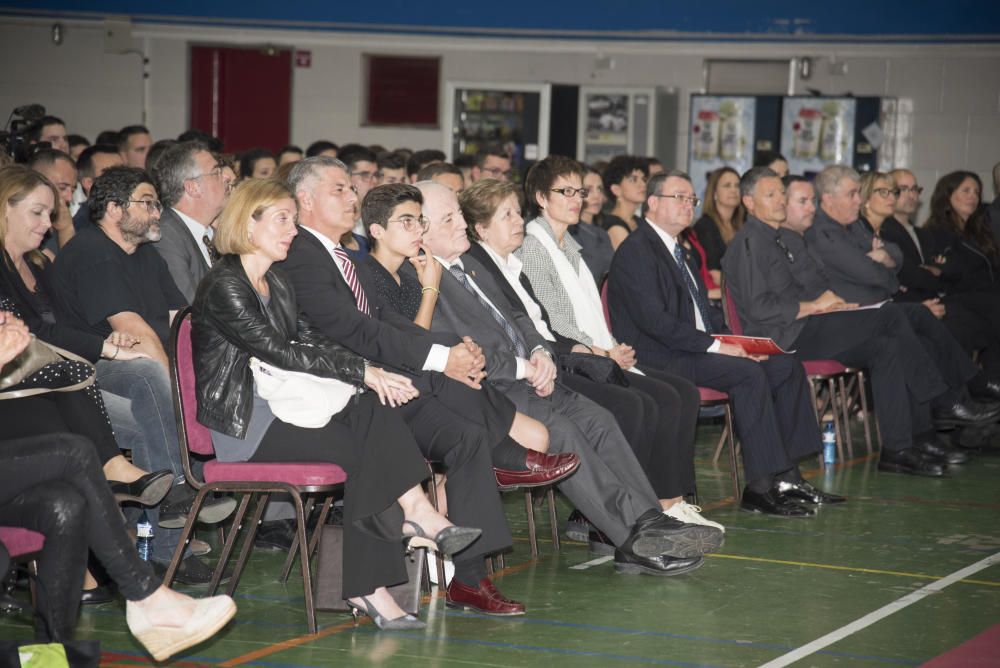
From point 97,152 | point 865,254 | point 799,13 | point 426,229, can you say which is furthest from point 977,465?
point 799,13

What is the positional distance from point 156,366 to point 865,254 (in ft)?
12.9

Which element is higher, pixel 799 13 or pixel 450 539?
pixel 799 13

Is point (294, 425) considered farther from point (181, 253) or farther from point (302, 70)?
point (302, 70)

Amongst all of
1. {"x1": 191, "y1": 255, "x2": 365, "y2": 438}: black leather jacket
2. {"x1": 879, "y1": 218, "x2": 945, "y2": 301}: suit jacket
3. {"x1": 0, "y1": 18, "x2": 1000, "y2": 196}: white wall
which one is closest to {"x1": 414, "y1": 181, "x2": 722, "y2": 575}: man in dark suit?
{"x1": 191, "y1": 255, "x2": 365, "y2": 438}: black leather jacket

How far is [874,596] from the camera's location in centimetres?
417

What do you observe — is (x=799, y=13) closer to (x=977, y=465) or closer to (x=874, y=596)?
(x=977, y=465)

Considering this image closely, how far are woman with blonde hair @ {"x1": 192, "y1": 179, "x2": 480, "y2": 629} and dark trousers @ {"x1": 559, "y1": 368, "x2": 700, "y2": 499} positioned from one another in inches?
45.9

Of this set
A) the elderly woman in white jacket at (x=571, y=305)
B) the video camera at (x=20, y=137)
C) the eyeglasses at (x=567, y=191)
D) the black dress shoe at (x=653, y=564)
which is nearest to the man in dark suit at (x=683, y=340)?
the elderly woman in white jacket at (x=571, y=305)

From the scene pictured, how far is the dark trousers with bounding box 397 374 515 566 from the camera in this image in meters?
3.95

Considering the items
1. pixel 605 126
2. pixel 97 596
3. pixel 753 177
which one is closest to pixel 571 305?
pixel 753 177

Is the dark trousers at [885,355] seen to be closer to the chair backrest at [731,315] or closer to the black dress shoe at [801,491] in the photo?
the chair backrest at [731,315]

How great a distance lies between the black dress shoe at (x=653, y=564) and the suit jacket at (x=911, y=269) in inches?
140

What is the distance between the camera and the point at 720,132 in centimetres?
1164

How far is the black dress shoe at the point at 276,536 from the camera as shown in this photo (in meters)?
4.73
